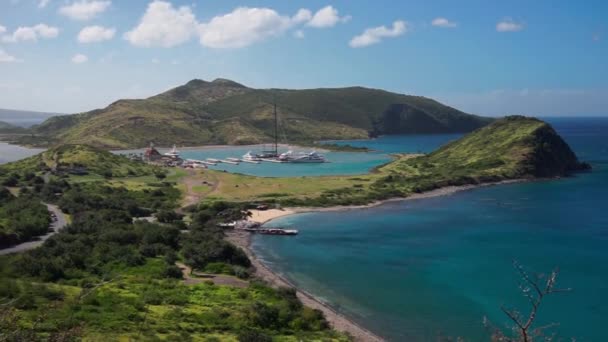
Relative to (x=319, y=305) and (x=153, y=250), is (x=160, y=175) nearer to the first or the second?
(x=153, y=250)

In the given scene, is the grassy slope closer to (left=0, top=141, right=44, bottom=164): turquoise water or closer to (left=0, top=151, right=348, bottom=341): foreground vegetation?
(left=0, top=151, right=348, bottom=341): foreground vegetation

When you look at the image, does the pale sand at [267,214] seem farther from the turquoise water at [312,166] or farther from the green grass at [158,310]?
the turquoise water at [312,166]

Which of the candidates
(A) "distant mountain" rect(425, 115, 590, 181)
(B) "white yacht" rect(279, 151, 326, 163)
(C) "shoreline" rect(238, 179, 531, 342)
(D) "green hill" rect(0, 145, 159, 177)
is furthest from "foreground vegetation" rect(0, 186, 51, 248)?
(B) "white yacht" rect(279, 151, 326, 163)

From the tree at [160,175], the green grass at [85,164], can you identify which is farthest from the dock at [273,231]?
the green grass at [85,164]

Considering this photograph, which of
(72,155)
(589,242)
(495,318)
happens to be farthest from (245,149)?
(495,318)

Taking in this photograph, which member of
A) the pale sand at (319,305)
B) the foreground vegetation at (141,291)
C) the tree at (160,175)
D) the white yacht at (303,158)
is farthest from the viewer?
the white yacht at (303,158)

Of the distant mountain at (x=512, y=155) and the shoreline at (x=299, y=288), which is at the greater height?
the distant mountain at (x=512, y=155)

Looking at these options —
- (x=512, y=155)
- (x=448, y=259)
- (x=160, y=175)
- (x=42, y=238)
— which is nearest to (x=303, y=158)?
(x=160, y=175)
